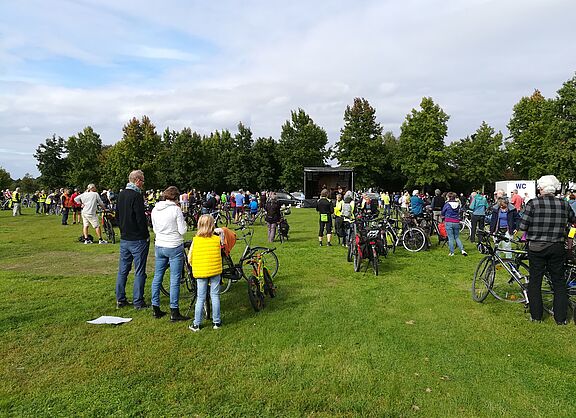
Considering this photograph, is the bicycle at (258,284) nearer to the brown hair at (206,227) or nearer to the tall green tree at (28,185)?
the brown hair at (206,227)

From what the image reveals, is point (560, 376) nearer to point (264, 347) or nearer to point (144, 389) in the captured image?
point (264, 347)

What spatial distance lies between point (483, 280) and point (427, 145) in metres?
40.0

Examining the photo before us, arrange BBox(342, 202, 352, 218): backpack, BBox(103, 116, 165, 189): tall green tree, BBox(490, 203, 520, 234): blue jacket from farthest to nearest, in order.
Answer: BBox(103, 116, 165, 189): tall green tree
BBox(342, 202, 352, 218): backpack
BBox(490, 203, 520, 234): blue jacket

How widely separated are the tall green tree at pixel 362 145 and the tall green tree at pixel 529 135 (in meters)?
13.7

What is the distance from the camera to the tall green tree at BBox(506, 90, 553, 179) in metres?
38.7

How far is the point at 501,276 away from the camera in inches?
245

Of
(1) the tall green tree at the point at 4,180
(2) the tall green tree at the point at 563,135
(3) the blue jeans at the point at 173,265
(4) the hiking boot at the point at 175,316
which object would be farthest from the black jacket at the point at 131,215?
(1) the tall green tree at the point at 4,180

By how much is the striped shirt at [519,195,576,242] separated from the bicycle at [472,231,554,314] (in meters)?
0.66

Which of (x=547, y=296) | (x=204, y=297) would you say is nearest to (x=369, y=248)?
(x=547, y=296)

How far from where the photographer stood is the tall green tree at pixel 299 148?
49594 mm

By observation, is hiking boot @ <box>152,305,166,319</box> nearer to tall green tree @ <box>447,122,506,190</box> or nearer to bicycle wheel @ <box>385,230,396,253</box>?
bicycle wheel @ <box>385,230,396,253</box>

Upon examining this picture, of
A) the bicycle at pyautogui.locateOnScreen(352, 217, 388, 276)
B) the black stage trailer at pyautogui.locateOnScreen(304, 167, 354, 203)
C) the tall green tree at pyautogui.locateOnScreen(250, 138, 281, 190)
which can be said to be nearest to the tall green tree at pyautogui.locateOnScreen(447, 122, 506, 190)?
the black stage trailer at pyautogui.locateOnScreen(304, 167, 354, 203)

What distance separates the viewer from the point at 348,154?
49188mm

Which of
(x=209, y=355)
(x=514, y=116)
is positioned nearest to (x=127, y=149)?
(x=514, y=116)
